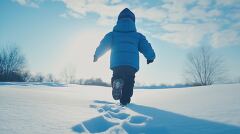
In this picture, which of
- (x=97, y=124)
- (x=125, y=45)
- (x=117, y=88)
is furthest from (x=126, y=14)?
(x=97, y=124)

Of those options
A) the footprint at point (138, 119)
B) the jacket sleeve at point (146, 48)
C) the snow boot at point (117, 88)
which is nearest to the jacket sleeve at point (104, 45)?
the jacket sleeve at point (146, 48)

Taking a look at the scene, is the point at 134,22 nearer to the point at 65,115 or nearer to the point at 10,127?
the point at 65,115

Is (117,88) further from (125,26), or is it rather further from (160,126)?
(160,126)

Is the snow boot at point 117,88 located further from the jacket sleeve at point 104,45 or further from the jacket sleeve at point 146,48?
the jacket sleeve at point 146,48

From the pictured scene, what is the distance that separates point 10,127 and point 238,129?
5.10 ft

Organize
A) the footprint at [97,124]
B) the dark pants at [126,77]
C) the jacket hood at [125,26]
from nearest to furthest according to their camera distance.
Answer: the footprint at [97,124], the dark pants at [126,77], the jacket hood at [125,26]

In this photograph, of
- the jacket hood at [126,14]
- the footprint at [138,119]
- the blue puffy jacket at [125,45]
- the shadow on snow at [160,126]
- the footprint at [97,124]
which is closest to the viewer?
the shadow on snow at [160,126]

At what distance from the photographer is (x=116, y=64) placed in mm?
4609

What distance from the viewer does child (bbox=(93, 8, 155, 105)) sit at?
4.29 m

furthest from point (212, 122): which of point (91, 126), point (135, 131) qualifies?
point (91, 126)

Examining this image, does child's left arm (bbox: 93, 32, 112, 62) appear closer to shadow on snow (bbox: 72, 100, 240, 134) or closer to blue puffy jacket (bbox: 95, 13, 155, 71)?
blue puffy jacket (bbox: 95, 13, 155, 71)

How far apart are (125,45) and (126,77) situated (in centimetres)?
61

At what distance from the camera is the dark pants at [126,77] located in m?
4.27

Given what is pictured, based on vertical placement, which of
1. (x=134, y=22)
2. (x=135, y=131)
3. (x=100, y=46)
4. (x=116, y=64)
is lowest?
(x=135, y=131)
